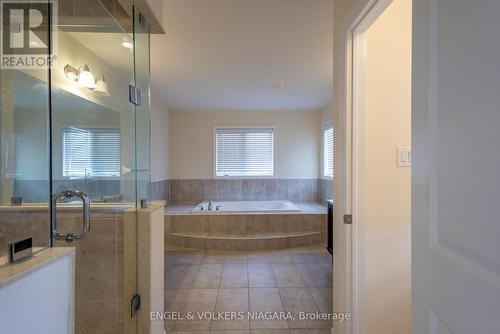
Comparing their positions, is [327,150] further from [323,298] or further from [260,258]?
[323,298]

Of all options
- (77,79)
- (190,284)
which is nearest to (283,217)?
(190,284)

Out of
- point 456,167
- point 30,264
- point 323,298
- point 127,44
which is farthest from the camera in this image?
point 323,298

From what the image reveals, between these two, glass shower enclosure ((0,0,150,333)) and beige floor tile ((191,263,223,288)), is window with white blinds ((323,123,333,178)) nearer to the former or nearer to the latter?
beige floor tile ((191,263,223,288))

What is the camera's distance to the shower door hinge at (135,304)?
1.69 m

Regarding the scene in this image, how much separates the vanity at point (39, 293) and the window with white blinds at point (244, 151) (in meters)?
4.18

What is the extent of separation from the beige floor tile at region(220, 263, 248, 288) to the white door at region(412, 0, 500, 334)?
212 centimetres

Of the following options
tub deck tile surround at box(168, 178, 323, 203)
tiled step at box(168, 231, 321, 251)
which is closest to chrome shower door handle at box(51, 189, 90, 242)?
tiled step at box(168, 231, 321, 251)

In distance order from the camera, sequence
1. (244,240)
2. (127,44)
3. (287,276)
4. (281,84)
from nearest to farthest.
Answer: (127,44) < (287,276) < (281,84) < (244,240)

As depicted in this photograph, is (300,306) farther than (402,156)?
Yes

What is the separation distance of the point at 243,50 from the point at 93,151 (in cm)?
166

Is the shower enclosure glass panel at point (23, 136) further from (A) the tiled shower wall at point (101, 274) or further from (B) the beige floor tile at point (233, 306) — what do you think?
(B) the beige floor tile at point (233, 306)

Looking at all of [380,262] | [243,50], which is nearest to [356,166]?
[380,262]

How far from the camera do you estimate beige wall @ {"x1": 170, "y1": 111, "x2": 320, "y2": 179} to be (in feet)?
16.9

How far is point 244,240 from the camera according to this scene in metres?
3.71
